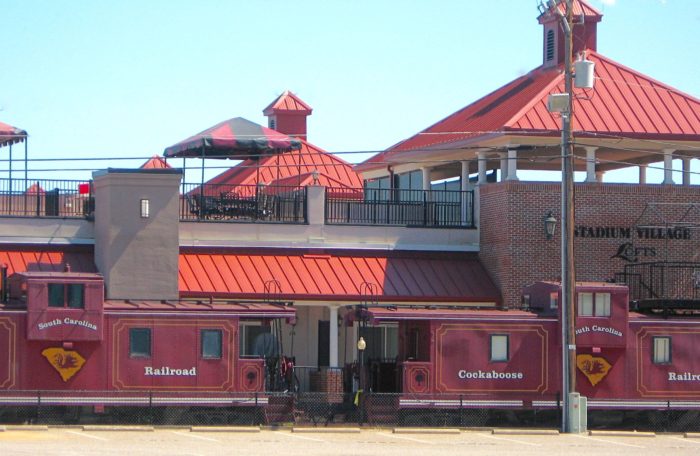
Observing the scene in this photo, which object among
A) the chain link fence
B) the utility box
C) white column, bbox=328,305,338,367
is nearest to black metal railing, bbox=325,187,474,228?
white column, bbox=328,305,338,367

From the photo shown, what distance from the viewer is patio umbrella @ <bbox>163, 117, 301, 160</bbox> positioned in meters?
46.2

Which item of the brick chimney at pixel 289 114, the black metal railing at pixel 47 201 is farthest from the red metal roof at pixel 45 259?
the brick chimney at pixel 289 114

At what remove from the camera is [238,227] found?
140 ft

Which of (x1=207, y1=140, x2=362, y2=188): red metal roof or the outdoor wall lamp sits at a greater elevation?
(x1=207, y1=140, x2=362, y2=188): red metal roof

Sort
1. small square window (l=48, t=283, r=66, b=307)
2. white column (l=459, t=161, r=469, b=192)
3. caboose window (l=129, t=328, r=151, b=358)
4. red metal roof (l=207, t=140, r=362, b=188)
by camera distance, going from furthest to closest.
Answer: red metal roof (l=207, t=140, r=362, b=188), white column (l=459, t=161, r=469, b=192), caboose window (l=129, t=328, r=151, b=358), small square window (l=48, t=283, r=66, b=307)

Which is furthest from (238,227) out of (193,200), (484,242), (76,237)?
(484,242)

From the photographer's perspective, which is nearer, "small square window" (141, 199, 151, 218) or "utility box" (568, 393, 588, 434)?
"utility box" (568, 393, 588, 434)

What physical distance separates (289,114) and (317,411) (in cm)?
3074

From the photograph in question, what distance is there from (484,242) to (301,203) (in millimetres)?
5812

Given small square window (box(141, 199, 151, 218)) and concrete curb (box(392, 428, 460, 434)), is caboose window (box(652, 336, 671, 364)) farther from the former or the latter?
small square window (box(141, 199, 151, 218))

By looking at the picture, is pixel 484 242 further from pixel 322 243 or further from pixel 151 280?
pixel 151 280

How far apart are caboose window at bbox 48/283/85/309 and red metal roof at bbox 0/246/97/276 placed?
468 cm

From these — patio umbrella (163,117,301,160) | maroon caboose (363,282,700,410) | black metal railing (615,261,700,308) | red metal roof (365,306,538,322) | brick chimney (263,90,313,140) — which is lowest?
maroon caboose (363,282,700,410)

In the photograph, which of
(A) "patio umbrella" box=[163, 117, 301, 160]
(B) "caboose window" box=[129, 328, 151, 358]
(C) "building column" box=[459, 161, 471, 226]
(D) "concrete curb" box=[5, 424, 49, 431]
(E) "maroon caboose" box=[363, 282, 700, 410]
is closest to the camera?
(D) "concrete curb" box=[5, 424, 49, 431]
